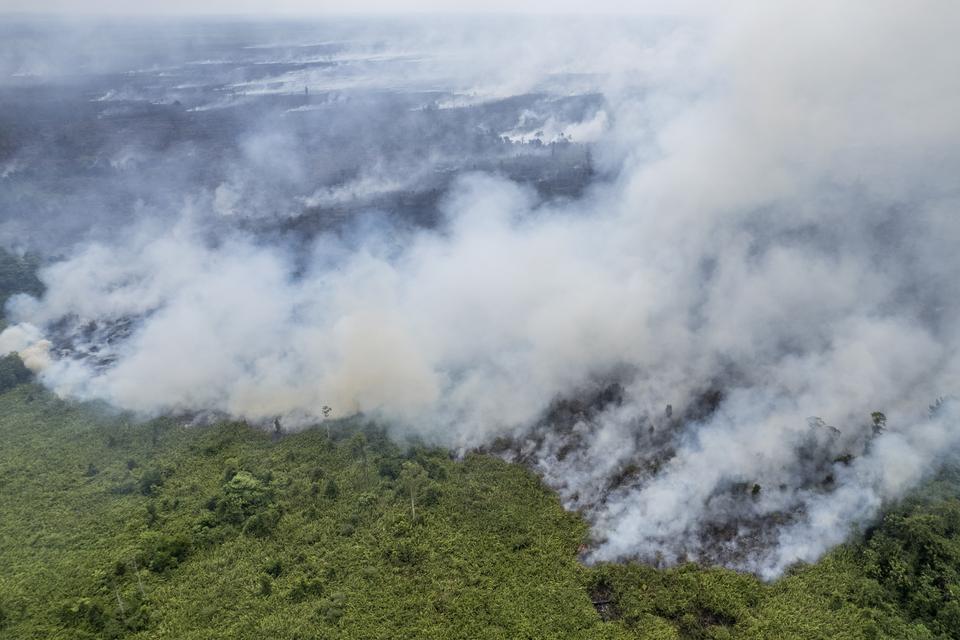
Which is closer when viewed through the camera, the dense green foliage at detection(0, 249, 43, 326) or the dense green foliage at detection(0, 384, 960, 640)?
the dense green foliage at detection(0, 384, 960, 640)

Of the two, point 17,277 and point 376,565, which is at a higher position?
point 376,565

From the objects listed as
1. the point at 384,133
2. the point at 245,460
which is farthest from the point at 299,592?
the point at 384,133

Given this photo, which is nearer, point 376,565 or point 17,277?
point 376,565

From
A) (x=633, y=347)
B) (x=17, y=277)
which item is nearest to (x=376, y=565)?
(x=633, y=347)

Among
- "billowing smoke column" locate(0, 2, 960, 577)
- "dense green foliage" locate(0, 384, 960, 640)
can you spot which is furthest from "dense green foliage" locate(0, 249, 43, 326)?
"dense green foliage" locate(0, 384, 960, 640)

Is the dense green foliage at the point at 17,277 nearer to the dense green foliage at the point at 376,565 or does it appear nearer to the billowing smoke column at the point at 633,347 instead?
the billowing smoke column at the point at 633,347

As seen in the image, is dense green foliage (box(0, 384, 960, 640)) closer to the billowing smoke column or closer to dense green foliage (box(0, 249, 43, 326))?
the billowing smoke column

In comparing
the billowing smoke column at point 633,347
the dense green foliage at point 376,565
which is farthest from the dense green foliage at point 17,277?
the dense green foliage at point 376,565

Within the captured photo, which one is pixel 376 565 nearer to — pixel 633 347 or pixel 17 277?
pixel 633 347
